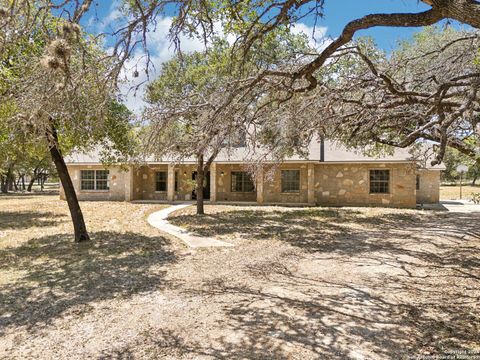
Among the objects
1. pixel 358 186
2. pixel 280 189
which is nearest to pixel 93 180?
pixel 280 189

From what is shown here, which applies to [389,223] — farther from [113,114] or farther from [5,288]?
[5,288]

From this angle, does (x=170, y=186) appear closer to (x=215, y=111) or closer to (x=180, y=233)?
(x=180, y=233)

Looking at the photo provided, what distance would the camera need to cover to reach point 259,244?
33.9 feet

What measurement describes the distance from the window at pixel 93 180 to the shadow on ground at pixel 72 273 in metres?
14.0

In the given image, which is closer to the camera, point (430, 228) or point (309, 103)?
point (309, 103)

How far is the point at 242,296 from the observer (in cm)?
586

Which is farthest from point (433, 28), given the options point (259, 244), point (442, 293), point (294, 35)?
point (442, 293)

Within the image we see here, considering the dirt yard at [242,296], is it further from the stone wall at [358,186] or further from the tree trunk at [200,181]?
the stone wall at [358,186]

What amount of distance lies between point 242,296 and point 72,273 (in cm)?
367

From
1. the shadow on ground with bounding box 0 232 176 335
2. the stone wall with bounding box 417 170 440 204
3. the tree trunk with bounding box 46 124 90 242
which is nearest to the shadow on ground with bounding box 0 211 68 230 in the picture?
the shadow on ground with bounding box 0 232 176 335

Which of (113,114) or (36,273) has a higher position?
(113,114)

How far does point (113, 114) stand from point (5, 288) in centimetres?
603

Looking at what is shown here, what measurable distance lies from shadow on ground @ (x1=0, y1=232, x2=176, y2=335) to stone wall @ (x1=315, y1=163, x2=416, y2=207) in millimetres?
13051

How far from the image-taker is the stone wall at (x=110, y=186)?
24.2 meters
